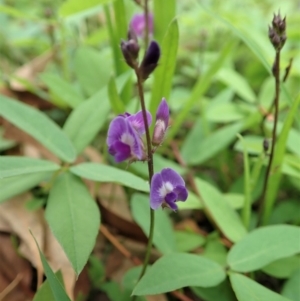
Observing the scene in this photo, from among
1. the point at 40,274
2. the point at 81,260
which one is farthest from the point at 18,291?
the point at 81,260

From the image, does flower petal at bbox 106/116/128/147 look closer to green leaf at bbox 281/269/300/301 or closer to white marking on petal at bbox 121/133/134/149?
white marking on petal at bbox 121/133/134/149

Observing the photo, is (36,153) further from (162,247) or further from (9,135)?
(162,247)

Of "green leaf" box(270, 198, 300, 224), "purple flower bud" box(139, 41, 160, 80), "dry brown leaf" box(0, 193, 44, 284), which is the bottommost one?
"green leaf" box(270, 198, 300, 224)

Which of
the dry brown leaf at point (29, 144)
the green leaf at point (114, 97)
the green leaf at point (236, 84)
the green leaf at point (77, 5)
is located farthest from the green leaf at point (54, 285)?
the green leaf at point (236, 84)

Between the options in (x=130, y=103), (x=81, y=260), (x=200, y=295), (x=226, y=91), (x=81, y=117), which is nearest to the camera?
(x=81, y=260)

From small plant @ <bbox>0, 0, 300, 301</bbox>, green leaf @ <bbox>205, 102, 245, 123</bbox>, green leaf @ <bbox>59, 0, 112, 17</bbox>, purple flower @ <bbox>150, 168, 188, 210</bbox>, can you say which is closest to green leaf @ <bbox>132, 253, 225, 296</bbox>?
small plant @ <bbox>0, 0, 300, 301</bbox>

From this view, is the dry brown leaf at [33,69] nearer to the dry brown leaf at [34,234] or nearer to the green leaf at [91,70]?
the green leaf at [91,70]
